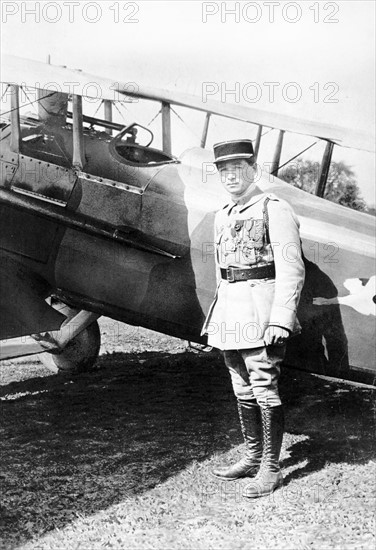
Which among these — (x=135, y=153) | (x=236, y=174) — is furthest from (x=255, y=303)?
(x=135, y=153)

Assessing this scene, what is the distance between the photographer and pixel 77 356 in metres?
7.73

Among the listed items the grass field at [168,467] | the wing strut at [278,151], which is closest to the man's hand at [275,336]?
the grass field at [168,467]

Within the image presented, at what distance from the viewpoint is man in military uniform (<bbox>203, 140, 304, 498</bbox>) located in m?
3.83

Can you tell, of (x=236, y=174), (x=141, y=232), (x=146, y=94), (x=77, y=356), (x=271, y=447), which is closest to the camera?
(x=271, y=447)

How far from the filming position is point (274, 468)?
13.0 feet

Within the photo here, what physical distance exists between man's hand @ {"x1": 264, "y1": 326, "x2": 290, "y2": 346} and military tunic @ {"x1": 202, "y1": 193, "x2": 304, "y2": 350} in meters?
0.03

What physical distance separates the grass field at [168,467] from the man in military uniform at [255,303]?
293 mm

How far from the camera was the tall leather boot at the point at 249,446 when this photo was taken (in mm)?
4094

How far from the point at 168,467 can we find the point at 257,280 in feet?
4.68

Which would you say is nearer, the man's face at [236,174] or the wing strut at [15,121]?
the man's face at [236,174]

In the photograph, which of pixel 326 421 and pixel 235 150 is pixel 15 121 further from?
pixel 326 421

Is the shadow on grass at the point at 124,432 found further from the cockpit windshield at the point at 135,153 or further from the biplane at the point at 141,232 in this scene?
the cockpit windshield at the point at 135,153

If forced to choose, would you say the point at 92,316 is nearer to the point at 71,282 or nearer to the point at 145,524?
the point at 71,282

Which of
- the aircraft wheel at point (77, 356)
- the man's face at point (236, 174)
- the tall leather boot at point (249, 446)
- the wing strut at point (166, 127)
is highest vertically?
the wing strut at point (166, 127)
